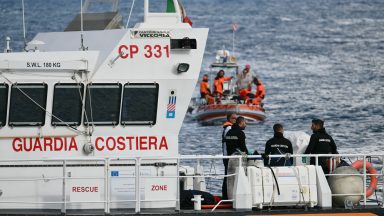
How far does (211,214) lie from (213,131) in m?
32.9

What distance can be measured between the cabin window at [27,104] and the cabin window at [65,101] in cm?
18

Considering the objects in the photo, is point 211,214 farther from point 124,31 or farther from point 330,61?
point 330,61

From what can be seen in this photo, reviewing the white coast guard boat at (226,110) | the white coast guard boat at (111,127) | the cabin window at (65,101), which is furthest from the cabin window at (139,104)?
the white coast guard boat at (226,110)

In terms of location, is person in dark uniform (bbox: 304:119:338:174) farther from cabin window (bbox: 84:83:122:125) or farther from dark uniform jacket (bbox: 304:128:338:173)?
cabin window (bbox: 84:83:122:125)

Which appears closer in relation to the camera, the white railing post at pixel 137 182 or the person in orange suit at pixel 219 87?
the white railing post at pixel 137 182

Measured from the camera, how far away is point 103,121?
17.1m

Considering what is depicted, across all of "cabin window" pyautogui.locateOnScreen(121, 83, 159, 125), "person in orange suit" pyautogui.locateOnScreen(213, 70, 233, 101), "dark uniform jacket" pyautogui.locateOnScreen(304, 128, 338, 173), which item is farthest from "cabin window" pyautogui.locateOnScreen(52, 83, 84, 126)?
"person in orange suit" pyautogui.locateOnScreen(213, 70, 233, 101)

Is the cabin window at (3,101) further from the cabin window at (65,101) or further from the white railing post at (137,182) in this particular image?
the white railing post at (137,182)

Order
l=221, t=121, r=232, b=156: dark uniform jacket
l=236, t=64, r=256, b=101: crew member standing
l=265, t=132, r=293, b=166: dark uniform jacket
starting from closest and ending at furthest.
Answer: l=265, t=132, r=293, b=166: dark uniform jacket
l=221, t=121, r=232, b=156: dark uniform jacket
l=236, t=64, r=256, b=101: crew member standing

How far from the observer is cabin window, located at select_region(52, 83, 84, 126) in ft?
55.7

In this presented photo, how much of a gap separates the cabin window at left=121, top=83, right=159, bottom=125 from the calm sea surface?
977 inches

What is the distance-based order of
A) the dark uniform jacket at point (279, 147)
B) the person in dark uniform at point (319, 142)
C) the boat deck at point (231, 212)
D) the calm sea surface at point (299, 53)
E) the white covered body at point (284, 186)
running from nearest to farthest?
the boat deck at point (231, 212) < the white covered body at point (284, 186) < the dark uniform jacket at point (279, 147) < the person in dark uniform at point (319, 142) < the calm sea surface at point (299, 53)

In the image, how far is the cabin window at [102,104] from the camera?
1702 cm

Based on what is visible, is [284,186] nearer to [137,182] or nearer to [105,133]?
[137,182]
